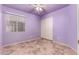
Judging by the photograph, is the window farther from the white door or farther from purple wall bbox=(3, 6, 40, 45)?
the white door

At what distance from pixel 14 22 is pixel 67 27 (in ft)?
2.77

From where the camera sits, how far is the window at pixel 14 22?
117 cm

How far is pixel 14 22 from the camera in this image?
117 cm

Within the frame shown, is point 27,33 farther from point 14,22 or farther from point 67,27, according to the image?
point 67,27

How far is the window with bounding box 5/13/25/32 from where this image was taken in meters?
1.17

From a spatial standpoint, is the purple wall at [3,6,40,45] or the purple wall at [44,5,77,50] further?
the purple wall at [3,6,40,45]

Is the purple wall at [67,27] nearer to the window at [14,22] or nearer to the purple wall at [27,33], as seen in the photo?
the purple wall at [27,33]

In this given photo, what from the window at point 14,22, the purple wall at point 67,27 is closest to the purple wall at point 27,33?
the window at point 14,22

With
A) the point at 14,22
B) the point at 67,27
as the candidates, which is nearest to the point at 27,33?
the point at 14,22

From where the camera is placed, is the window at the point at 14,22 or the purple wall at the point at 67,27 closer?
the purple wall at the point at 67,27

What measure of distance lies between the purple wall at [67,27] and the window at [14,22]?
1.51ft

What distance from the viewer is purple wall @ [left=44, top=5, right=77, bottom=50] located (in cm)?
103

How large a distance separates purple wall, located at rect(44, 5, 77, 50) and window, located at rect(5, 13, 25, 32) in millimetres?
460

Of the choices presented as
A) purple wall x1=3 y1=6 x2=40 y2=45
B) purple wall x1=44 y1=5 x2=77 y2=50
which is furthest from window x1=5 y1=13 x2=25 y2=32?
purple wall x1=44 y1=5 x2=77 y2=50
